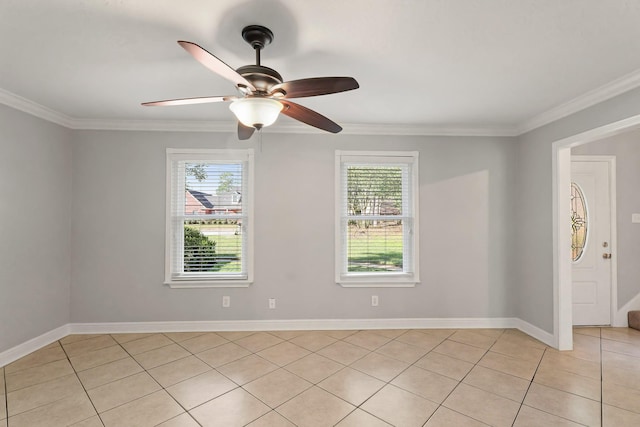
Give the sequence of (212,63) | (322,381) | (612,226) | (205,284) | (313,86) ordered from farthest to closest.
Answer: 1. (612,226)
2. (205,284)
3. (322,381)
4. (313,86)
5. (212,63)

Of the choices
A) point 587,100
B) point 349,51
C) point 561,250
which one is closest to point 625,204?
point 561,250

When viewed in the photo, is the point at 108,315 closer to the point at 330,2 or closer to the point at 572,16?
the point at 330,2

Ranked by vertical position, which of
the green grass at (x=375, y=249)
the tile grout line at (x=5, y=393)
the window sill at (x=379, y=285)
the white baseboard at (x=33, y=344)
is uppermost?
the green grass at (x=375, y=249)

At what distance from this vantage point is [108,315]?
352 centimetres

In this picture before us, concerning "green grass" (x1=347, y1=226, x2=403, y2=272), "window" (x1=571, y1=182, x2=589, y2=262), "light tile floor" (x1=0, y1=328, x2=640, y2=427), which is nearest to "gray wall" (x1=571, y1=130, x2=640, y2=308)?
"window" (x1=571, y1=182, x2=589, y2=262)

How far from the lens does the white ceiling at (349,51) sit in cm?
164

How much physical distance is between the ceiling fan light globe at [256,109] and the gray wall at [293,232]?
1798 millimetres

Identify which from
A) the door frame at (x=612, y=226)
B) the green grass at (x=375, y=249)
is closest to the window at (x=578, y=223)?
the door frame at (x=612, y=226)

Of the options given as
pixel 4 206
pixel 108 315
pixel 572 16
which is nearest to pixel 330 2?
pixel 572 16

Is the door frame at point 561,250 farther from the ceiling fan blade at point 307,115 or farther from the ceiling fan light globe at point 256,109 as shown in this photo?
the ceiling fan light globe at point 256,109

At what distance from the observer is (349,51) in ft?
6.69

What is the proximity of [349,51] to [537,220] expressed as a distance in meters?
2.95

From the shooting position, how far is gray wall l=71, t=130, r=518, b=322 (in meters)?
3.51

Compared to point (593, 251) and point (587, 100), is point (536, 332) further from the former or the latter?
point (587, 100)
